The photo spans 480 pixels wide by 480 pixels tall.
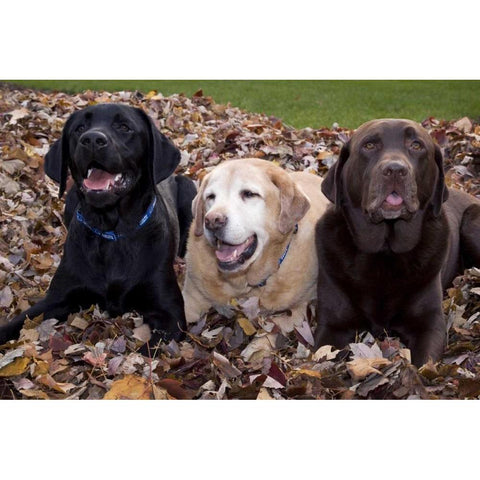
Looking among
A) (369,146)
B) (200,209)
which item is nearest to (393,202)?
(369,146)

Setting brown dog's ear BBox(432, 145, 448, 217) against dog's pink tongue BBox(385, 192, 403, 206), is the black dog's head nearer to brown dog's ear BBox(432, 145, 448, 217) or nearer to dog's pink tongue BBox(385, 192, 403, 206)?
dog's pink tongue BBox(385, 192, 403, 206)

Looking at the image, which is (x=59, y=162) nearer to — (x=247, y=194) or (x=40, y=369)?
(x=247, y=194)

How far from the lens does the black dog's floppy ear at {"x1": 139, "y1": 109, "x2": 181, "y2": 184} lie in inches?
184

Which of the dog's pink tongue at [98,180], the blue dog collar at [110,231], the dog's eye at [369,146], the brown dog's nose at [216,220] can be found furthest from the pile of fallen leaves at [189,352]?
the dog's eye at [369,146]

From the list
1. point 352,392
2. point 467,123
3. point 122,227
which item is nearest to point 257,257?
point 122,227

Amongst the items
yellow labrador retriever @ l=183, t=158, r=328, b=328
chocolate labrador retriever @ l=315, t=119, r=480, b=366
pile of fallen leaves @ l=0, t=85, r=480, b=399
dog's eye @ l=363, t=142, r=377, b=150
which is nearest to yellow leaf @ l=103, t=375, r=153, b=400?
pile of fallen leaves @ l=0, t=85, r=480, b=399

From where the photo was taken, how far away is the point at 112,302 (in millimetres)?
4688

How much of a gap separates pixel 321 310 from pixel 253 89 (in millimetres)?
10472

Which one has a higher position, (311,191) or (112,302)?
(311,191)

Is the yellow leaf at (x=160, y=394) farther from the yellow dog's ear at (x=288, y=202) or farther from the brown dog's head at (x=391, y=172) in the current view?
the brown dog's head at (x=391, y=172)

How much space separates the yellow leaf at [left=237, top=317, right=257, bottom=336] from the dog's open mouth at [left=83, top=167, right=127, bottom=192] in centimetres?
113

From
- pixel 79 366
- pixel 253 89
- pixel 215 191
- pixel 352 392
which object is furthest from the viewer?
pixel 253 89

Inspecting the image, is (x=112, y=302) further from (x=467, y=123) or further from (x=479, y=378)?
(x=467, y=123)

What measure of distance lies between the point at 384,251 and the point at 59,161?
2232 millimetres
